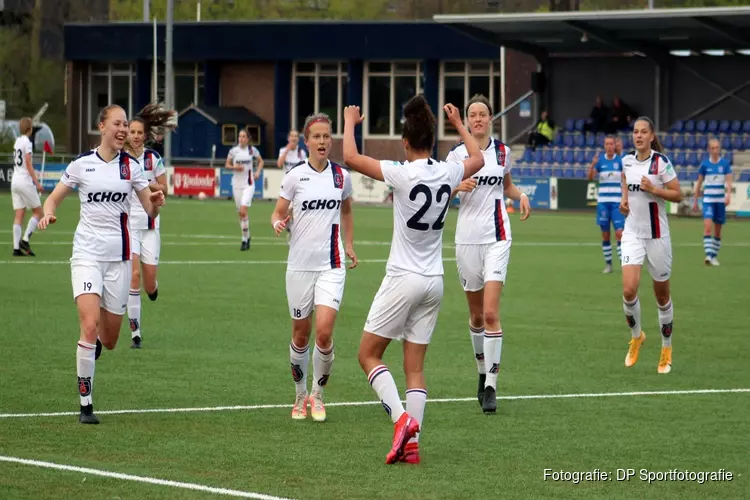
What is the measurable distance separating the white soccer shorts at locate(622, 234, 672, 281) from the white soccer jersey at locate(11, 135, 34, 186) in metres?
14.4

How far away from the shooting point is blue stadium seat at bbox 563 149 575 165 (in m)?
47.4

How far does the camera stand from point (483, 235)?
11.7m

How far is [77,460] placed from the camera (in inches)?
355

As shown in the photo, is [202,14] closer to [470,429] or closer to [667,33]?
[667,33]

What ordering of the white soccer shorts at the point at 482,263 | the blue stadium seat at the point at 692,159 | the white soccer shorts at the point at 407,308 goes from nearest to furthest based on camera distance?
1. the white soccer shorts at the point at 407,308
2. the white soccer shorts at the point at 482,263
3. the blue stadium seat at the point at 692,159

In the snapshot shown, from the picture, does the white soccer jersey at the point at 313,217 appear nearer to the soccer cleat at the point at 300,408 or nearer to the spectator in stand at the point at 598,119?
the soccer cleat at the point at 300,408

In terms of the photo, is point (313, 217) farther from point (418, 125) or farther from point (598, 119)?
point (598, 119)

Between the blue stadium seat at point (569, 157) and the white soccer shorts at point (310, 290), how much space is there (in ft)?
122

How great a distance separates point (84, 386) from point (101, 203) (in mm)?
1456

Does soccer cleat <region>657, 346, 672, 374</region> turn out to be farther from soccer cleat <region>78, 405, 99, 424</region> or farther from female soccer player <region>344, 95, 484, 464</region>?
soccer cleat <region>78, 405, 99, 424</region>

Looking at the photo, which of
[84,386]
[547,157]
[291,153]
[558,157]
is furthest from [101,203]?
[547,157]

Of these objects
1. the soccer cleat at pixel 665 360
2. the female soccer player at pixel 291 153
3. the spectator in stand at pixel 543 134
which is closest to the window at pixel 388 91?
the spectator in stand at pixel 543 134

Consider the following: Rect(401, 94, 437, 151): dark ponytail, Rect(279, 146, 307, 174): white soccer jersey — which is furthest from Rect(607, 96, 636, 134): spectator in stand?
Rect(401, 94, 437, 151): dark ponytail

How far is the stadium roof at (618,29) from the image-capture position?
140 ft
